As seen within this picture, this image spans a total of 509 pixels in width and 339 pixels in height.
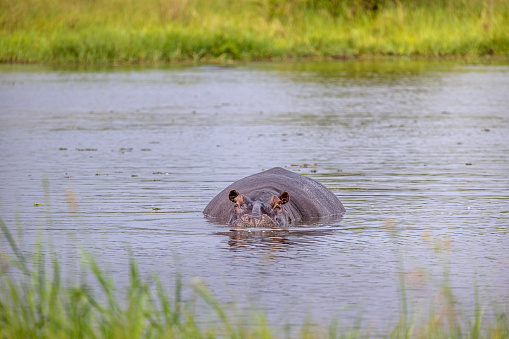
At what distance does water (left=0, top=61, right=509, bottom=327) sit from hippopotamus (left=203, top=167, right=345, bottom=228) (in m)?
0.18

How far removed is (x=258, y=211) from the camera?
782 cm

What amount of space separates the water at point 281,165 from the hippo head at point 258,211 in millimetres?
177

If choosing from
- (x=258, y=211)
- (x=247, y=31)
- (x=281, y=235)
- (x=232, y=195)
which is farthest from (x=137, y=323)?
(x=247, y=31)

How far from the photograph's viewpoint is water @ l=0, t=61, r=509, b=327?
20.7 ft

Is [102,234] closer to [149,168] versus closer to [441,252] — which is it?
[441,252]

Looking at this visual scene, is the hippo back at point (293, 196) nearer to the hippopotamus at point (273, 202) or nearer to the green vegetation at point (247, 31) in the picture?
the hippopotamus at point (273, 202)

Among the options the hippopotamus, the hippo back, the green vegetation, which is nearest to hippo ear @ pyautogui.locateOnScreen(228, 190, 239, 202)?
the hippopotamus

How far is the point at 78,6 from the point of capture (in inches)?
1139

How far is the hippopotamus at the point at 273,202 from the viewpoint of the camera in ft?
25.8

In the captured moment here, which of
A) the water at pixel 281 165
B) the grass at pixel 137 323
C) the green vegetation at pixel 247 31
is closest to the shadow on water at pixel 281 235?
the water at pixel 281 165

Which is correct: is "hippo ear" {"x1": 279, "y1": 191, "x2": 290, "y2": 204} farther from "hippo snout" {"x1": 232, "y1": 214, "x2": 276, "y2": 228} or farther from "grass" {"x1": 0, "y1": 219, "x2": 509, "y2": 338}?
"grass" {"x1": 0, "y1": 219, "x2": 509, "y2": 338}

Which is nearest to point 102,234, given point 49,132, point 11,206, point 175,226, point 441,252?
point 175,226

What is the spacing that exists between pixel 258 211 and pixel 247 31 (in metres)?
19.2

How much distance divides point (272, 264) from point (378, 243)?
3.35 ft
